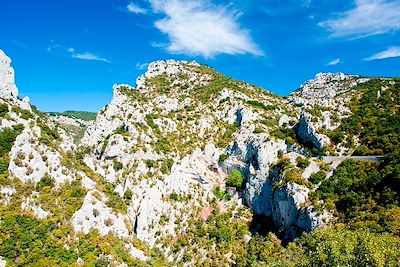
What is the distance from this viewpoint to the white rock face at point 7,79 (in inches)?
3364

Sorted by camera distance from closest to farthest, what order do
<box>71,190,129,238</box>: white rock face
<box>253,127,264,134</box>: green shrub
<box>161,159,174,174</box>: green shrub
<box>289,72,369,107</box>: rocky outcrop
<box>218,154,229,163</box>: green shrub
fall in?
<box>71,190,129,238</box>: white rock face
<box>161,159,174,174</box>: green shrub
<box>218,154,229,163</box>: green shrub
<box>253,127,264,134</box>: green shrub
<box>289,72,369,107</box>: rocky outcrop

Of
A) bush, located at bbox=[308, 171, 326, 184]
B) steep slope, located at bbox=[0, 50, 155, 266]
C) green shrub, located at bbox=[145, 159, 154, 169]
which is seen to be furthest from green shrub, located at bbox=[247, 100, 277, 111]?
steep slope, located at bbox=[0, 50, 155, 266]

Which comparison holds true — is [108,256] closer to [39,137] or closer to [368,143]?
[39,137]

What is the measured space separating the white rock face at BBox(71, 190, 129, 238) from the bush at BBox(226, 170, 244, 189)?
2825cm

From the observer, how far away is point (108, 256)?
6022cm

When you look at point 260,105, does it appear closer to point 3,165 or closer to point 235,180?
point 235,180

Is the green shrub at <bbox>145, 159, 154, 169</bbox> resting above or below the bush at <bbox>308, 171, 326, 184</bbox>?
above

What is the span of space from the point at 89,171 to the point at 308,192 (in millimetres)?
46121

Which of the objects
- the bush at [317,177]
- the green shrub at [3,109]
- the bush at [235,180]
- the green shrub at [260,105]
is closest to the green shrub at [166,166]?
the bush at [235,180]

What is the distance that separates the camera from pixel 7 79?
8738 cm

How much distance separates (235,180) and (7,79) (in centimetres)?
6055

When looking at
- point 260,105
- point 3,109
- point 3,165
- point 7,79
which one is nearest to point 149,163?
point 3,165

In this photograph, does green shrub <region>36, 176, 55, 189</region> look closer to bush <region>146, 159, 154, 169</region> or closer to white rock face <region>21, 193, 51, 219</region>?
white rock face <region>21, 193, 51, 219</region>

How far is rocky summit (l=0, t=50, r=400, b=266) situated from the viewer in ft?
188
